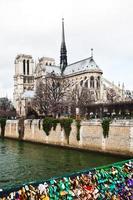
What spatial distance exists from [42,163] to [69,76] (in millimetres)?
71972

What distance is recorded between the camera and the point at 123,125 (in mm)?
32062

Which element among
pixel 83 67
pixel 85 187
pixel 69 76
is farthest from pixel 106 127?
pixel 69 76

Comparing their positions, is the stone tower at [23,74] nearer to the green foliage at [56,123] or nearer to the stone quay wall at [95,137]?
the stone quay wall at [95,137]

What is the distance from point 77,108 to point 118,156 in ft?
89.2

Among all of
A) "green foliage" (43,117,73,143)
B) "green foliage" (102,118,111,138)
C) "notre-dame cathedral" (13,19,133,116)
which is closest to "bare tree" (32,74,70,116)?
"green foliage" (43,117,73,143)

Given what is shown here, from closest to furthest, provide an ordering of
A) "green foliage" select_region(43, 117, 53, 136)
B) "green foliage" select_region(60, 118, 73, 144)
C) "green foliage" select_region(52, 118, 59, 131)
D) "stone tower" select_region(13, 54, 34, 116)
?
"green foliage" select_region(60, 118, 73, 144) → "green foliage" select_region(52, 118, 59, 131) → "green foliage" select_region(43, 117, 53, 136) → "stone tower" select_region(13, 54, 34, 116)

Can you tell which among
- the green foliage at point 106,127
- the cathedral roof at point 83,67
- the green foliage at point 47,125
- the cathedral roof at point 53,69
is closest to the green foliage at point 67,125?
the green foliage at point 47,125

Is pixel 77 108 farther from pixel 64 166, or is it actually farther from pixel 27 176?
pixel 27 176

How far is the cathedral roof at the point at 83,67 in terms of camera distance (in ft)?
303

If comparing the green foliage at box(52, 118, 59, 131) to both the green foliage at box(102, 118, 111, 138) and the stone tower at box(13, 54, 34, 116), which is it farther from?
the stone tower at box(13, 54, 34, 116)

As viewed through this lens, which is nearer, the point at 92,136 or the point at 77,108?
the point at 92,136

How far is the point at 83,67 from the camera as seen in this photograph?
9575 centimetres

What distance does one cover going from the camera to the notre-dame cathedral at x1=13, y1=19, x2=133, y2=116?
Answer: 8876 centimetres

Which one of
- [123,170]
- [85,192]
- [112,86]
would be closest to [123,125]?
[123,170]
